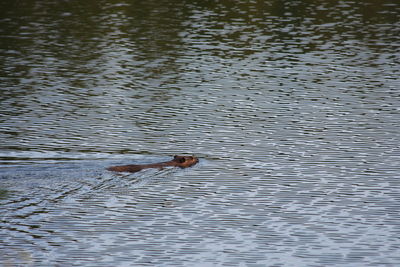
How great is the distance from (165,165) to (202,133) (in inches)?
154

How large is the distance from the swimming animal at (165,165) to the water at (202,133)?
14.6 inches

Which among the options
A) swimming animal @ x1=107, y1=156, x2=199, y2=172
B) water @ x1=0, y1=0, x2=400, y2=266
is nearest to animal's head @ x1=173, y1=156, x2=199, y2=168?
swimming animal @ x1=107, y1=156, x2=199, y2=172

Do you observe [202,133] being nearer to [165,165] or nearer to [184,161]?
[165,165]

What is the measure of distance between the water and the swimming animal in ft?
1.22

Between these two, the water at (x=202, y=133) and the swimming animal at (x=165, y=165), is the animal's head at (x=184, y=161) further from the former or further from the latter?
the water at (x=202, y=133)

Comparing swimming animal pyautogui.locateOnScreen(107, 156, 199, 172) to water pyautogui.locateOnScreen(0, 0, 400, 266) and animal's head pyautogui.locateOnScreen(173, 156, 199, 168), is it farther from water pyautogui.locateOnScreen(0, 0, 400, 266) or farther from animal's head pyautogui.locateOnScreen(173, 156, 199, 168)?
water pyautogui.locateOnScreen(0, 0, 400, 266)

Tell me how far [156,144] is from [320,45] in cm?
1566

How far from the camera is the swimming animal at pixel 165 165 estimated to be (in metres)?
25.2

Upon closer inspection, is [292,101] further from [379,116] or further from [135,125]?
[135,125]

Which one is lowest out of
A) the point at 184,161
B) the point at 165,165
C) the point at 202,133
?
the point at 202,133

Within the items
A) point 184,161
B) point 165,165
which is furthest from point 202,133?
point 184,161

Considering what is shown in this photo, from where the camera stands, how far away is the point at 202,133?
97.1ft

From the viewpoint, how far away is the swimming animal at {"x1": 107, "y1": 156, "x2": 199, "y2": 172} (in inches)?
992

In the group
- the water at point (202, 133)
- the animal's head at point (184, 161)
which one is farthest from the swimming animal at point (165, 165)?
the water at point (202, 133)
